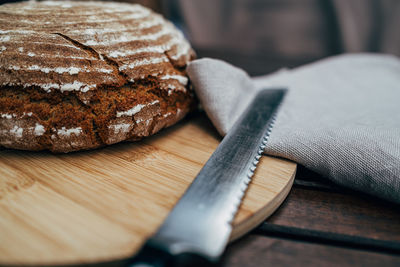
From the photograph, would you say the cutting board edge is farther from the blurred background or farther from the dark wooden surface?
the blurred background

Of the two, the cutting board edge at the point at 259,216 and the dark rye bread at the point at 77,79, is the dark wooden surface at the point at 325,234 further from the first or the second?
the dark rye bread at the point at 77,79

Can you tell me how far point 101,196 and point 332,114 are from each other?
80cm

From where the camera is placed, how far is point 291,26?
2.61 meters

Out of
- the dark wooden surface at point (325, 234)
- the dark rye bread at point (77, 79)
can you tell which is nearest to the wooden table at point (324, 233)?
the dark wooden surface at point (325, 234)

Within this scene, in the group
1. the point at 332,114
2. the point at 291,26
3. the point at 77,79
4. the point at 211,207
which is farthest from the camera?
the point at 291,26

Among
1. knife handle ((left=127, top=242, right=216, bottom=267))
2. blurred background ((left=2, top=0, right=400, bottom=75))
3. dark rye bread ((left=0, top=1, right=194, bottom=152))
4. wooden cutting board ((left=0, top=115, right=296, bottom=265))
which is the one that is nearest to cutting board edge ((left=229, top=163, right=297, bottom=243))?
wooden cutting board ((left=0, top=115, right=296, bottom=265))

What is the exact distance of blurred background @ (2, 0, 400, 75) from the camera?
224 centimetres

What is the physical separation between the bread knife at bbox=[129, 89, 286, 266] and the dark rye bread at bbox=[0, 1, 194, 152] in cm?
25

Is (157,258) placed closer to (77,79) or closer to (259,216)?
(259,216)

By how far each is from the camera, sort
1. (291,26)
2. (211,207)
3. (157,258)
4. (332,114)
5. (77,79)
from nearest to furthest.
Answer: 1. (157,258)
2. (211,207)
3. (77,79)
4. (332,114)
5. (291,26)

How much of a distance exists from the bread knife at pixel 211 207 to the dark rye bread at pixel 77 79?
253 millimetres

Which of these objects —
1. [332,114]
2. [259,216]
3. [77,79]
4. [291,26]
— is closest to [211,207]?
[259,216]

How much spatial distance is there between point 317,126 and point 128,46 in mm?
613

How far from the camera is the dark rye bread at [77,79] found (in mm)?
752
